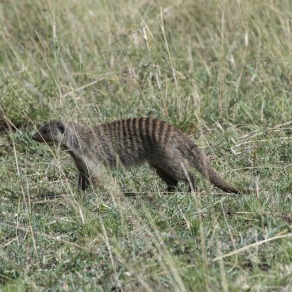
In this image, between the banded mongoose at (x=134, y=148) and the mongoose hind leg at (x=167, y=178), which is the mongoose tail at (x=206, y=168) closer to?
the banded mongoose at (x=134, y=148)

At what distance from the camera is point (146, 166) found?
179 inches

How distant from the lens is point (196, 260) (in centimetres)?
285

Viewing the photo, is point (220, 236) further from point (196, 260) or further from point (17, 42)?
point (17, 42)

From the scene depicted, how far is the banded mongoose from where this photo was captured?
4234 mm

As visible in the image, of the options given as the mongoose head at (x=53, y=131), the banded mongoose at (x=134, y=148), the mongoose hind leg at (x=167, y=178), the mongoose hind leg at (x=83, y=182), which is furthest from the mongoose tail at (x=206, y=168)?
the mongoose head at (x=53, y=131)

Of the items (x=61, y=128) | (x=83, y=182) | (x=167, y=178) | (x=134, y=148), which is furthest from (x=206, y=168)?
(x=61, y=128)

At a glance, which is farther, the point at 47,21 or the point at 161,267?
the point at 47,21

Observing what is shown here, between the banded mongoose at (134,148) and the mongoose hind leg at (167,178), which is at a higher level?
the banded mongoose at (134,148)

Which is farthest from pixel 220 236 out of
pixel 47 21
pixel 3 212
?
pixel 47 21

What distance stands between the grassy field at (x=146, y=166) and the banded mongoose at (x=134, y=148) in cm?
10

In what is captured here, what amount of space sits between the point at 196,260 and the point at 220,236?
0.99 ft

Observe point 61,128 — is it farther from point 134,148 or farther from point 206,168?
point 206,168

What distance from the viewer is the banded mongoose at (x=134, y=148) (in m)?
4.23

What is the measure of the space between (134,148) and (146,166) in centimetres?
19
